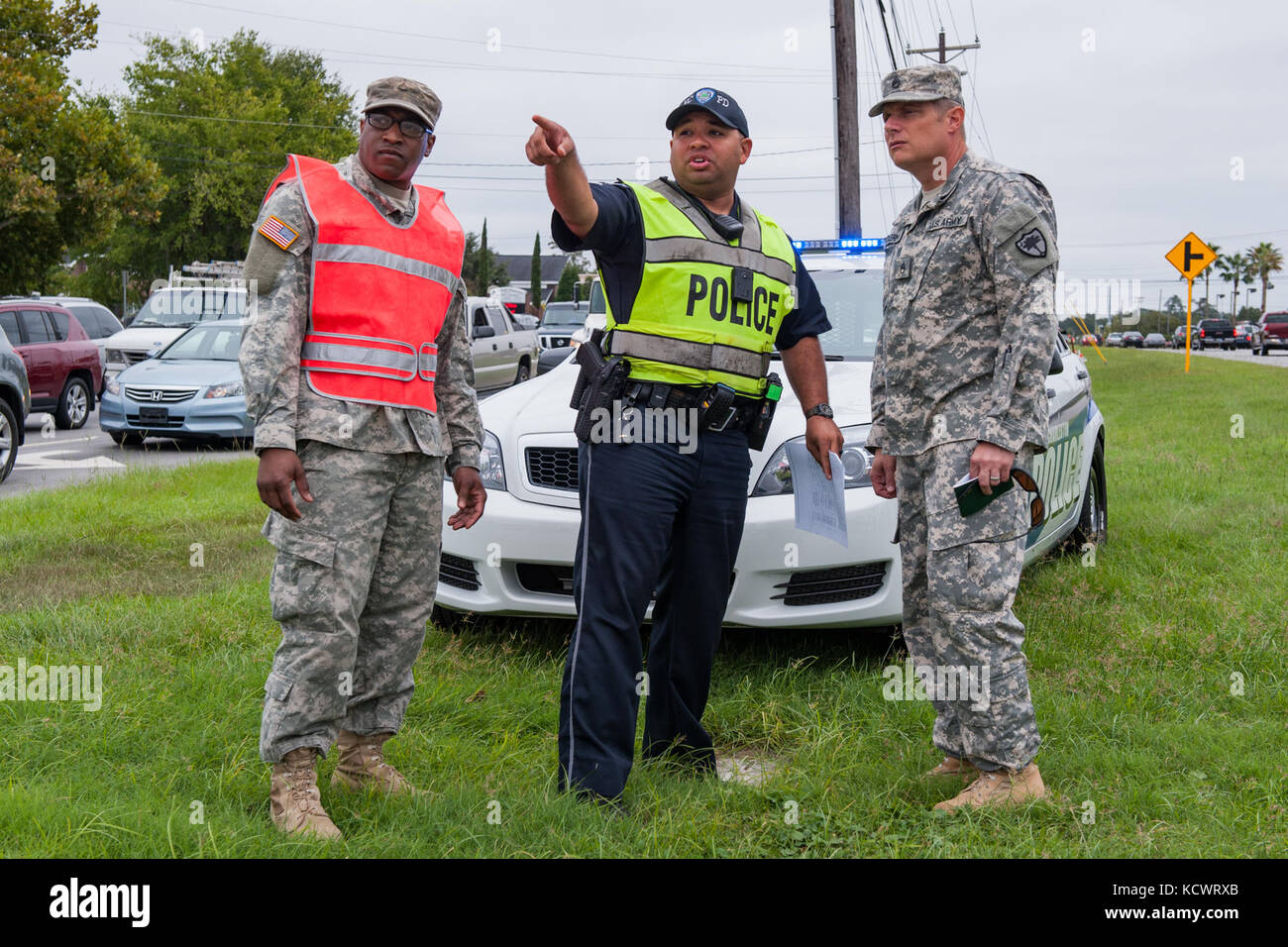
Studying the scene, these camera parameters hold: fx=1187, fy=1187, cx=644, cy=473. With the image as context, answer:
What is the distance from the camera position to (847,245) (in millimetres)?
6316

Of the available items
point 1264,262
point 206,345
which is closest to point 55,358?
point 206,345

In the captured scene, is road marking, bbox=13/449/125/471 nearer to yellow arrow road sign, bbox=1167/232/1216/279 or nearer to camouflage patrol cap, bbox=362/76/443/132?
camouflage patrol cap, bbox=362/76/443/132

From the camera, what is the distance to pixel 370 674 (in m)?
3.23

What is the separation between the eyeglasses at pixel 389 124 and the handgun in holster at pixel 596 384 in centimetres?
71

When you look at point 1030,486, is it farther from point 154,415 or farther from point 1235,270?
point 1235,270

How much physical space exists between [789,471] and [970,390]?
1118mm

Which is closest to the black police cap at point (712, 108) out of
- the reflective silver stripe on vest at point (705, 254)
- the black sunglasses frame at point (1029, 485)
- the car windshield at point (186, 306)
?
the reflective silver stripe on vest at point (705, 254)

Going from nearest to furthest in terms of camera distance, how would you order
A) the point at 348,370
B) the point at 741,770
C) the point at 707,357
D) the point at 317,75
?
the point at 348,370, the point at 707,357, the point at 741,770, the point at 317,75

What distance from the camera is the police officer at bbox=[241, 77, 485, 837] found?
2.91 meters

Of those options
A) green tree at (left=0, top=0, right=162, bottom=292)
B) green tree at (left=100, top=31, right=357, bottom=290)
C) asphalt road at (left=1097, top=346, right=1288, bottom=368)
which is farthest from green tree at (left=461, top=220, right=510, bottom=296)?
green tree at (left=0, top=0, right=162, bottom=292)

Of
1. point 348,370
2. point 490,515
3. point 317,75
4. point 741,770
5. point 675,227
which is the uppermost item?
point 317,75
